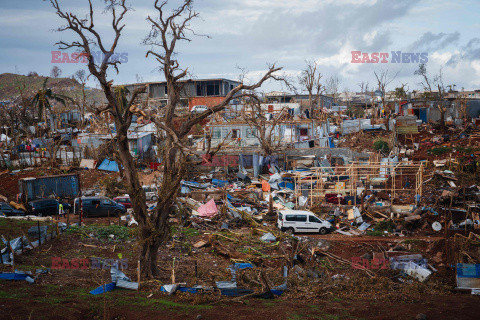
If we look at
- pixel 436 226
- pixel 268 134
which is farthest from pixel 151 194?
pixel 436 226

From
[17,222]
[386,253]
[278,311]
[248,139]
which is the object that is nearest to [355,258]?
[386,253]

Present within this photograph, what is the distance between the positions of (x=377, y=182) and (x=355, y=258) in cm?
1233

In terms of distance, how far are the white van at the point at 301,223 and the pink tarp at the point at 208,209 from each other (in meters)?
3.87

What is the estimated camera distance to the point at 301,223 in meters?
21.3

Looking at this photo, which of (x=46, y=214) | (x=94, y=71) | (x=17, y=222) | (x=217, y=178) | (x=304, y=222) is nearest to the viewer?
(x=94, y=71)

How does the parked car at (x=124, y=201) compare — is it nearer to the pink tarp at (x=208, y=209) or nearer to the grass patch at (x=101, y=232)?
the pink tarp at (x=208, y=209)

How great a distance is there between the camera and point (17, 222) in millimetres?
19000

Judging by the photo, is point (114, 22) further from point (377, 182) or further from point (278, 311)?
point (377, 182)

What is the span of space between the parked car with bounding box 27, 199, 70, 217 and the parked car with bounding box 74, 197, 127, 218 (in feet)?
4.10

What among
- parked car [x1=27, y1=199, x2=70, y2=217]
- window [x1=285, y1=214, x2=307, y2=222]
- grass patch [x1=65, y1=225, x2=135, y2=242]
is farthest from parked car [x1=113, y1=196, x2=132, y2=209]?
window [x1=285, y1=214, x2=307, y2=222]

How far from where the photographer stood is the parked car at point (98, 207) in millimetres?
24156

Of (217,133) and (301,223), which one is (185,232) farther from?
(217,133)

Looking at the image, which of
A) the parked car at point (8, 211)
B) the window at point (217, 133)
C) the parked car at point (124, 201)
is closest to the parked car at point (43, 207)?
the parked car at point (8, 211)

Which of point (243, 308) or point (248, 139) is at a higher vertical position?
point (248, 139)
